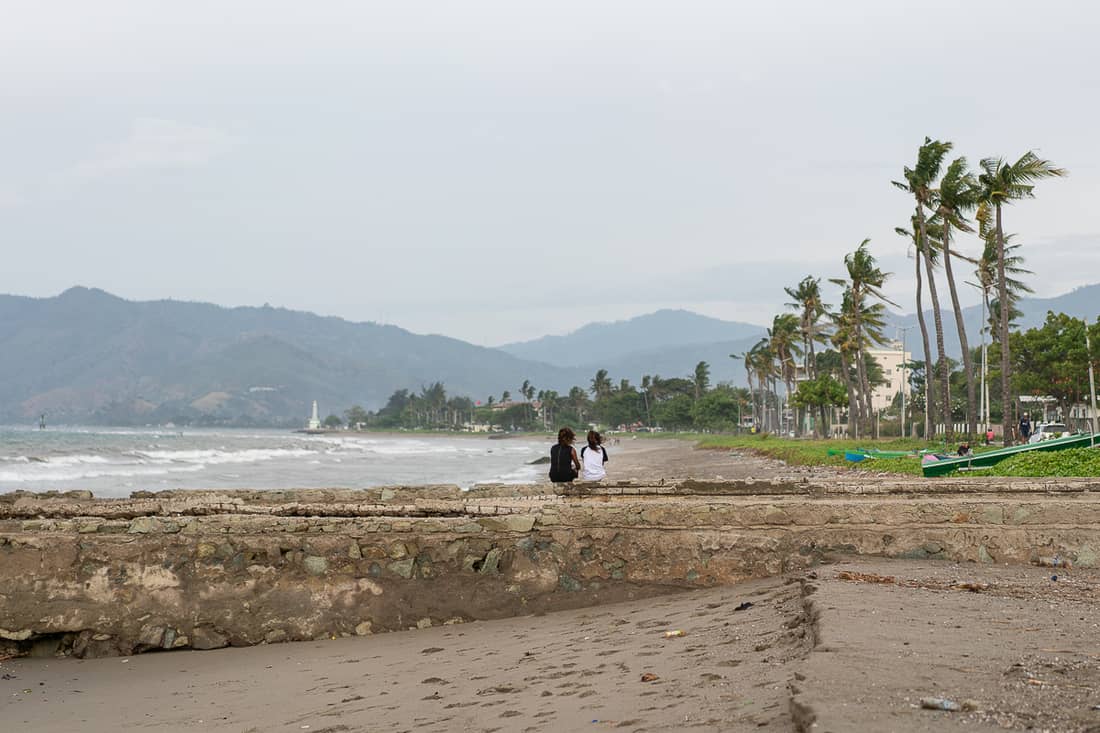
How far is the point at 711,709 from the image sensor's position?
489cm

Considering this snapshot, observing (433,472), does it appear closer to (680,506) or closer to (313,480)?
(313,480)

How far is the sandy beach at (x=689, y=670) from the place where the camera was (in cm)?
460

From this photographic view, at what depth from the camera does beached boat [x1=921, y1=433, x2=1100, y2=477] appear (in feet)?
71.8

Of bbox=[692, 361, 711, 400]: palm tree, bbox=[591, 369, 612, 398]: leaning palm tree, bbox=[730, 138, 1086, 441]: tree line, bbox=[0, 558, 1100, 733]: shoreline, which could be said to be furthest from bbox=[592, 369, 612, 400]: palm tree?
bbox=[0, 558, 1100, 733]: shoreline

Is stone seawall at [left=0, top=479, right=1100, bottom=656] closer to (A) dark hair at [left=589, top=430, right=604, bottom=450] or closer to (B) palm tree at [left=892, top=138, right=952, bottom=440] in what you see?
(A) dark hair at [left=589, top=430, right=604, bottom=450]

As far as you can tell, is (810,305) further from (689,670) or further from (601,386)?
(601,386)

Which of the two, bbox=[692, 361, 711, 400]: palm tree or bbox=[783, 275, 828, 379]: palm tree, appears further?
bbox=[692, 361, 711, 400]: palm tree

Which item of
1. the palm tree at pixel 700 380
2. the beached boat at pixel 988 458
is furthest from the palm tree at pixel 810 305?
the palm tree at pixel 700 380

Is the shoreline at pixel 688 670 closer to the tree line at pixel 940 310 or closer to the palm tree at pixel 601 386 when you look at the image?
the tree line at pixel 940 310

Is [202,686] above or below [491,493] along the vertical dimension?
below

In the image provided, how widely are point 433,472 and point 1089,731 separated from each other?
52878 millimetres

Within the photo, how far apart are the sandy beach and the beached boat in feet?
44.2

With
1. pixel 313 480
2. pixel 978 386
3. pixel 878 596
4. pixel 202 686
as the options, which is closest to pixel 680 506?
pixel 878 596

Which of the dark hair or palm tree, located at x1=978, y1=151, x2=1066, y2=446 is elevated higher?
palm tree, located at x1=978, y1=151, x2=1066, y2=446
